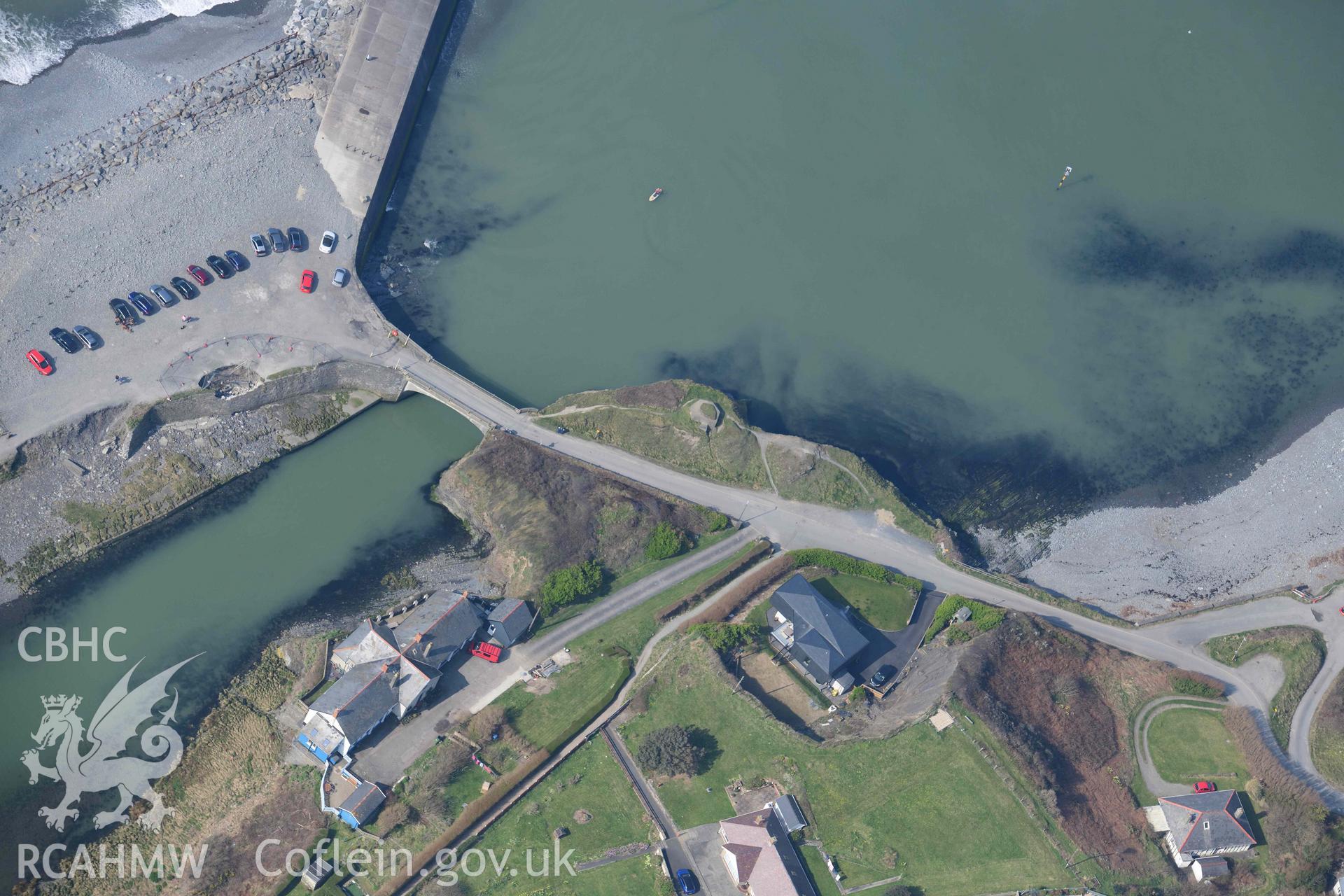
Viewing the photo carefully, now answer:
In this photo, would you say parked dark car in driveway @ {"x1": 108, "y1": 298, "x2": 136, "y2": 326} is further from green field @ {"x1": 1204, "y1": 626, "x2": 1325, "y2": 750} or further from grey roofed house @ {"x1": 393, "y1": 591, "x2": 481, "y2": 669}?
green field @ {"x1": 1204, "y1": 626, "x2": 1325, "y2": 750}

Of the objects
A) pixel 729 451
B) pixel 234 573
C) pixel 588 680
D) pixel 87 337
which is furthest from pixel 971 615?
pixel 87 337

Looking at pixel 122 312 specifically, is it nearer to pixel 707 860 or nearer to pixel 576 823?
pixel 576 823

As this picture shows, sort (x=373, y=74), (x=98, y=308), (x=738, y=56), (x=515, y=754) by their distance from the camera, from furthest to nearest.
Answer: (x=738, y=56), (x=373, y=74), (x=98, y=308), (x=515, y=754)

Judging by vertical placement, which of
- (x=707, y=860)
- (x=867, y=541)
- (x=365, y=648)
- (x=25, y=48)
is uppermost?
(x=25, y=48)

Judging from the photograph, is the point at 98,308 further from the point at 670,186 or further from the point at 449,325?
the point at 670,186

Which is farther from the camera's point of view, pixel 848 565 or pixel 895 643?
pixel 848 565

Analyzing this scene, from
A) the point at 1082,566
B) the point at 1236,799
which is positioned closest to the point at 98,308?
the point at 1082,566
